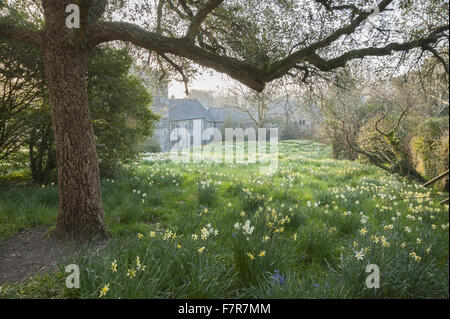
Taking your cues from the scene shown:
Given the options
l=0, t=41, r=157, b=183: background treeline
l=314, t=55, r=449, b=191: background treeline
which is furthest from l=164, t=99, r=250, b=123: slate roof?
l=0, t=41, r=157, b=183: background treeline

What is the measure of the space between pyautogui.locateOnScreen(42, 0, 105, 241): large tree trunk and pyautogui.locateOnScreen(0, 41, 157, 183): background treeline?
264 centimetres

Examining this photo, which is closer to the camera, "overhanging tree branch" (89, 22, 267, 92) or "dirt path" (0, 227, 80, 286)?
"dirt path" (0, 227, 80, 286)

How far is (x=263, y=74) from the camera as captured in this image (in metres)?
3.68

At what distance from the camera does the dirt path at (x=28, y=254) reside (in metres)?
2.79

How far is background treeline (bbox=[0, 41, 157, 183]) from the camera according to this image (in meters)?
5.69

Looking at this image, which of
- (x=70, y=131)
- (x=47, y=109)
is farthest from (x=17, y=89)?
(x=70, y=131)

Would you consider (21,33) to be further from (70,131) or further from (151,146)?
(151,146)

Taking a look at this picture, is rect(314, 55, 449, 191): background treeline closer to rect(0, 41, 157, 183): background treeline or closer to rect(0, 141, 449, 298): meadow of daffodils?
rect(0, 141, 449, 298): meadow of daffodils

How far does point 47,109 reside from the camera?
19.7 feet

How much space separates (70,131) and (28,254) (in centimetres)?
182

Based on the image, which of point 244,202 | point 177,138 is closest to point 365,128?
point 244,202

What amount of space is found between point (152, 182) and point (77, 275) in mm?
4512

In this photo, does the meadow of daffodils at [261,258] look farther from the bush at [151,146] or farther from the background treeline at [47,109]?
the bush at [151,146]

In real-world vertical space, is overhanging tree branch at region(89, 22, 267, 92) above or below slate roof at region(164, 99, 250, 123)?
below
